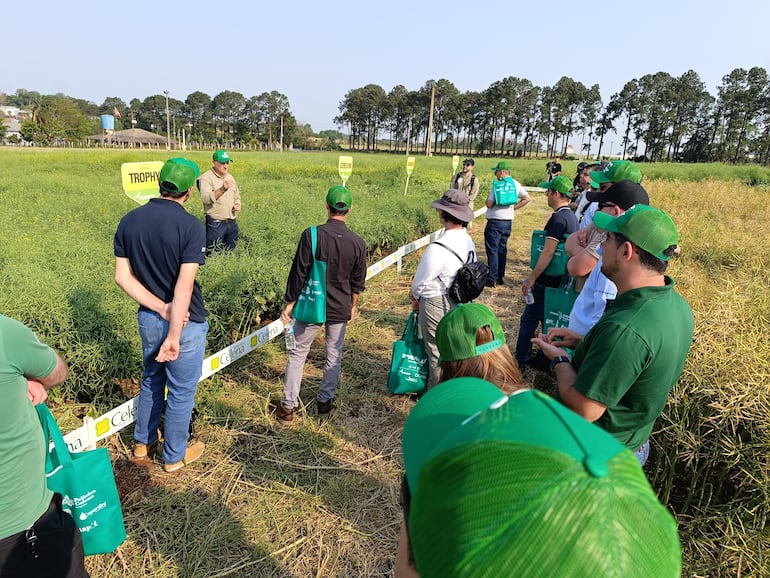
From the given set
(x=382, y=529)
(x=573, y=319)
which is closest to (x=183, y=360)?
(x=382, y=529)

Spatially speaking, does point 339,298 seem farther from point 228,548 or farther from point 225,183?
point 225,183

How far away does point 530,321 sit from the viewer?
4715 millimetres

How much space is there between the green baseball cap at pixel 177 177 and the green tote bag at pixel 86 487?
144cm

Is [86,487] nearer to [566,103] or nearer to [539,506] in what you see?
[539,506]

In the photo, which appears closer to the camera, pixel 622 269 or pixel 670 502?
pixel 622 269

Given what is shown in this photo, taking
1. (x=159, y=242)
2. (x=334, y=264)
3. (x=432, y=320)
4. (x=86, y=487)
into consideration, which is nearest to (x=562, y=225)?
(x=432, y=320)

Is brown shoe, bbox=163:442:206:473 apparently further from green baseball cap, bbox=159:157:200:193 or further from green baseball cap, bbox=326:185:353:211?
green baseball cap, bbox=326:185:353:211

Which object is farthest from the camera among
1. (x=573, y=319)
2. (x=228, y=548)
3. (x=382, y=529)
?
(x=573, y=319)

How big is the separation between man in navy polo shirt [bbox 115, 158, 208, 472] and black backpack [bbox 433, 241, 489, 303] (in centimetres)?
181

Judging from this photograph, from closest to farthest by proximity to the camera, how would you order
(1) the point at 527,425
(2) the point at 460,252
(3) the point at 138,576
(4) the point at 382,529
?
(1) the point at 527,425, (3) the point at 138,576, (4) the point at 382,529, (2) the point at 460,252

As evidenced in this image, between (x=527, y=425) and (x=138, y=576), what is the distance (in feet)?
9.22

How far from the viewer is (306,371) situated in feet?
15.5

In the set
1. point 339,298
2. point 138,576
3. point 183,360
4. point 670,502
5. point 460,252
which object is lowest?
point 138,576

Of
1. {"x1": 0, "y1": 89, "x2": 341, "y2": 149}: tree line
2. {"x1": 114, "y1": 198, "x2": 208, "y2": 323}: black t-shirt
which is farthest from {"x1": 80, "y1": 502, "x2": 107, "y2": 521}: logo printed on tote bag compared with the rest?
{"x1": 0, "y1": 89, "x2": 341, "y2": 149}: tree line
